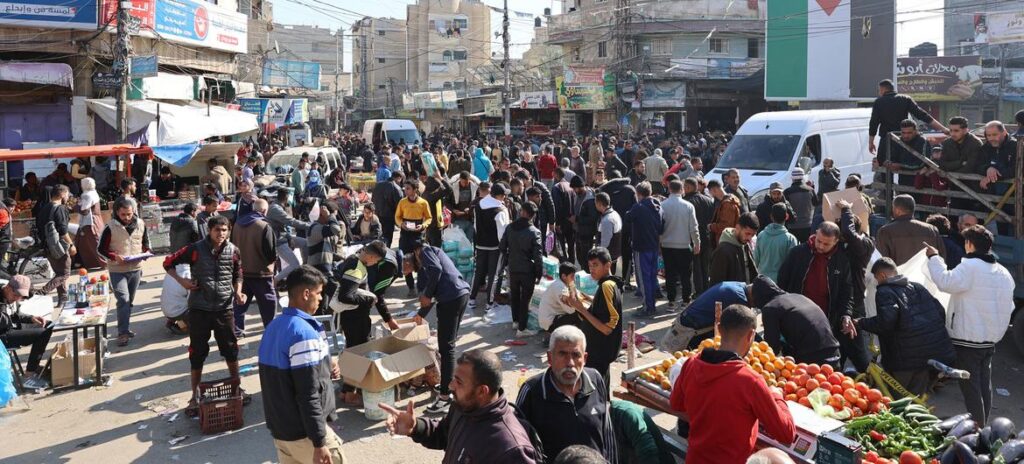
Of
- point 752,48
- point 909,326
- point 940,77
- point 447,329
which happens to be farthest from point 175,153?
point 940,77

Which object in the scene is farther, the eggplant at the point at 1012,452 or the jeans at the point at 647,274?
the jeans at the point at 647,274

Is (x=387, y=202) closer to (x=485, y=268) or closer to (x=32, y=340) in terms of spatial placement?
(x=485, y=268)

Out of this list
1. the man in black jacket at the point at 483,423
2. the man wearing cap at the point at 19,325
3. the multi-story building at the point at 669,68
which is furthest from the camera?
the multi-story building at the point at 669,68

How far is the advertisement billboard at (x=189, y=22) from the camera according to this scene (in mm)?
20656

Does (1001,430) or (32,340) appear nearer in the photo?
(1001,430)

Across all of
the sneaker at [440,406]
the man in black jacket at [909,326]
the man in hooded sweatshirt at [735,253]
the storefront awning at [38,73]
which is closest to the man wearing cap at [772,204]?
the man in hooded sweatshirt at [735,253]

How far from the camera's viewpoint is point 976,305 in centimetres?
621

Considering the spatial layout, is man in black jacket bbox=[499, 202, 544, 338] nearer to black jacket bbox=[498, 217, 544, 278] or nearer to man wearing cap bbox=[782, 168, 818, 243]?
black jacket bbox=[498, 217, 544, 278]

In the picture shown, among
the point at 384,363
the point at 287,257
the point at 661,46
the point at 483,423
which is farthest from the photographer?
the point at 661,46

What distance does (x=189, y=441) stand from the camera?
259 inches

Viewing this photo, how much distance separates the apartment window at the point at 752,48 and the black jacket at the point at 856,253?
3604 cm

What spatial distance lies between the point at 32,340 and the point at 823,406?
728 cm

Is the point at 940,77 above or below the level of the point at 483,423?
above

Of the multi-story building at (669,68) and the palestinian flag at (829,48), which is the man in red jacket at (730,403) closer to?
the palestinian flag at (829,48)
